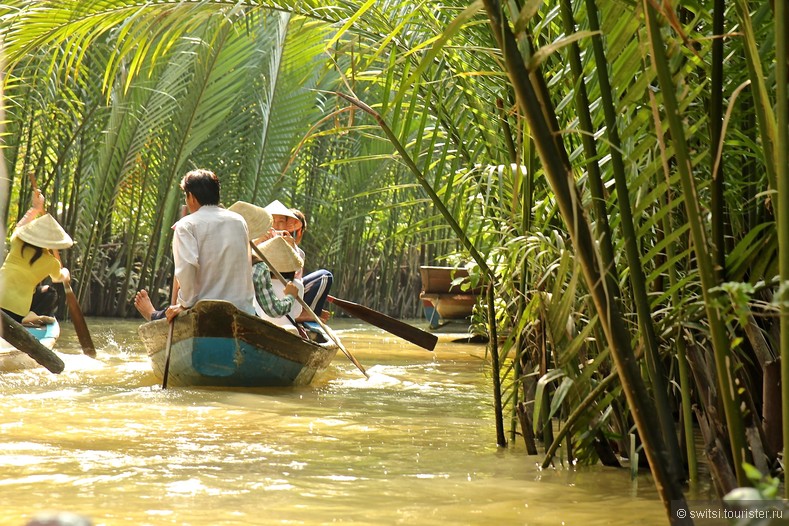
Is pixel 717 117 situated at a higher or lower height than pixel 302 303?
higher

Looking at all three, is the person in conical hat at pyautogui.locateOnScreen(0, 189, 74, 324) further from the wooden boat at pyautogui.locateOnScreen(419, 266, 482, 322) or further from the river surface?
the wooden boat at pyautogui.locateOnScreen(419, 266, 482, 322)

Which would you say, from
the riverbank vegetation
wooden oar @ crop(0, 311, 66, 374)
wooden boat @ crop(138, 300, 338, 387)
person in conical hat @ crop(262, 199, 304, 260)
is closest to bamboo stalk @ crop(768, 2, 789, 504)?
the riverbank vegetation

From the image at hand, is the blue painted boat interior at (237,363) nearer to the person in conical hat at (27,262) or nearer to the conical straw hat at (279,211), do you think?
the person in conical hat at (27,262)

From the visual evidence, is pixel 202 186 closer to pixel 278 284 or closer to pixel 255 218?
pixel 255 218

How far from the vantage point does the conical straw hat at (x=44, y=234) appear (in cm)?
716

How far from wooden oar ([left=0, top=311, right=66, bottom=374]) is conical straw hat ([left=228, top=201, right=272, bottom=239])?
102 inches

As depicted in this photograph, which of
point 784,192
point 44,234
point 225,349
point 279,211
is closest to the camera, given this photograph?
point 784,192

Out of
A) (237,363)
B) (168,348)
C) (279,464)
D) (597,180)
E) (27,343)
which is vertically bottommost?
(279,464)

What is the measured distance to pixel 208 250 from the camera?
5.96 metres

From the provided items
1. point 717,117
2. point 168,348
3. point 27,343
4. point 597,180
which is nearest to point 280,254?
point 168,348

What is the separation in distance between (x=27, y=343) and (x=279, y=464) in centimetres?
160

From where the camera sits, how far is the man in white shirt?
232 inches

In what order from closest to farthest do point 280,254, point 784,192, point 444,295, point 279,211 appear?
point 784,192, point 280,254, point 279,211, point 444,295

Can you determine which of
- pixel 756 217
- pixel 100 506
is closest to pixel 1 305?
pixel 100 506
